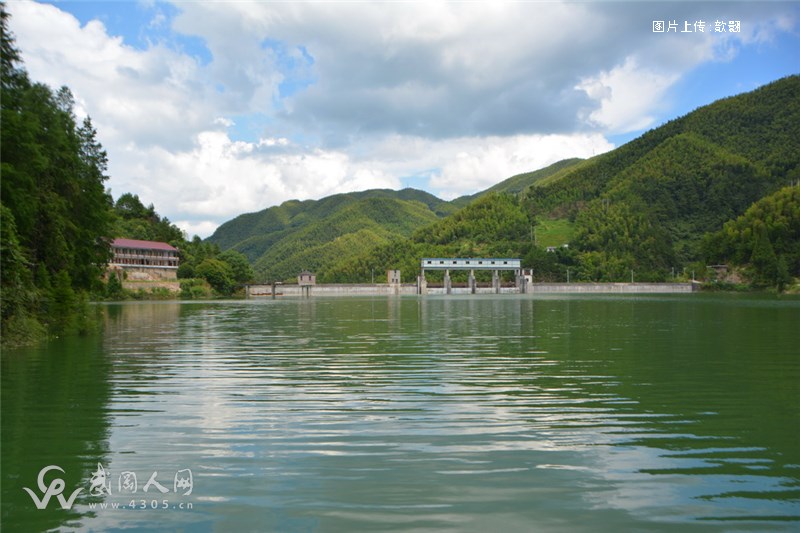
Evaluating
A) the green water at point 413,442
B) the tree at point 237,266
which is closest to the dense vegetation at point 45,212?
the green water at point 413,442

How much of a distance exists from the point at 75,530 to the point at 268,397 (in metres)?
7.64

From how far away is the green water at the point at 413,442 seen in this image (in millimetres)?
7102

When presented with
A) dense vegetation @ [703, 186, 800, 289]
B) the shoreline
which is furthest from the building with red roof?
dense vegetation @ [703, 186, 800, 289]

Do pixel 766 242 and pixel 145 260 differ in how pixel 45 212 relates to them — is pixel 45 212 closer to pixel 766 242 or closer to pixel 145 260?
pixel 145 260

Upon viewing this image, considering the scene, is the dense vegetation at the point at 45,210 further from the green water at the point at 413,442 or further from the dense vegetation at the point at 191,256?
the dense vegetation at the point at 191,256

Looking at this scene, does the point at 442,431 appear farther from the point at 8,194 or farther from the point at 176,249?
the point at 176,249

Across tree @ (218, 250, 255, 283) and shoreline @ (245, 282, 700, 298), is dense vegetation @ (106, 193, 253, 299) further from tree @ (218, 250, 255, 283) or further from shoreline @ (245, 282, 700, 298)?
shoreline @ (245, 282, 700, 298)

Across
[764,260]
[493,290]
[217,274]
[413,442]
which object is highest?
[764,260]

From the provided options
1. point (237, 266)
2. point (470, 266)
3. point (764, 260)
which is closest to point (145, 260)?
point (237, 266)

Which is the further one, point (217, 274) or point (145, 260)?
point (217, 274)

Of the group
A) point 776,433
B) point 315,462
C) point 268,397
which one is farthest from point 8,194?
point 776,433

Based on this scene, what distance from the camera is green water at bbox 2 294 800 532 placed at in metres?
7.10

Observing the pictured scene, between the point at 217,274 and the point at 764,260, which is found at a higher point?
the point at 764,260

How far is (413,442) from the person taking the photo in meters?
10.0
